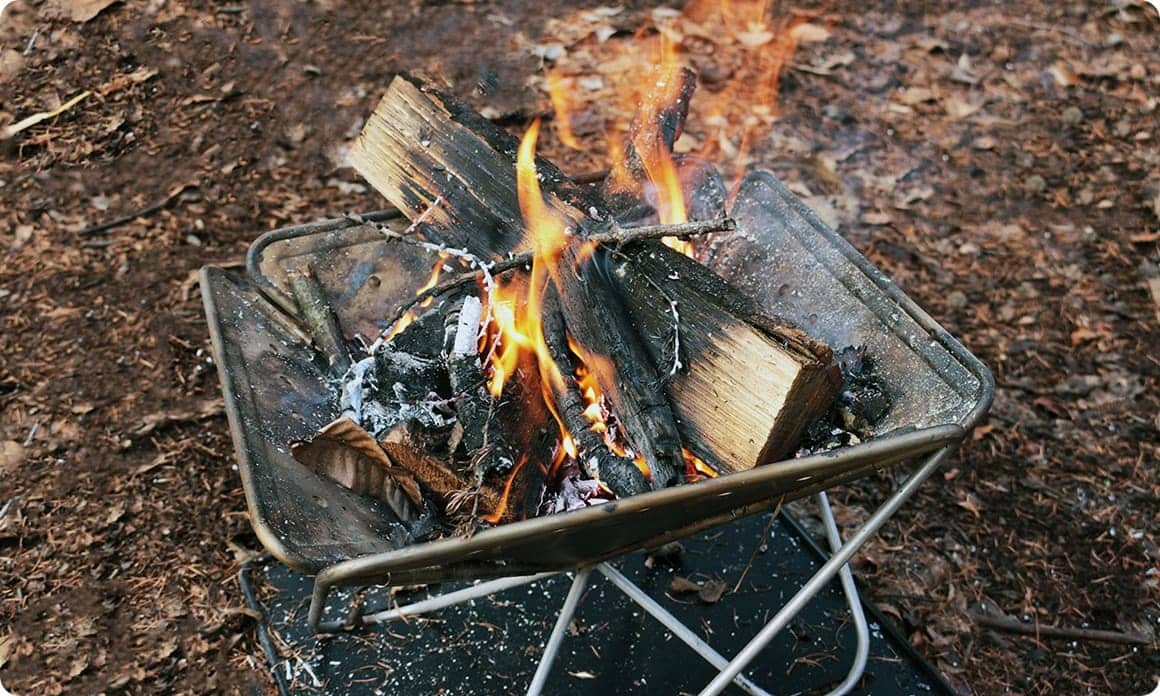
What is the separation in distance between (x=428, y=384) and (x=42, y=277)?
2.32 meters

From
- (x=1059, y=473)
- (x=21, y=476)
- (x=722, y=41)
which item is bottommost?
(x=21, y=476)

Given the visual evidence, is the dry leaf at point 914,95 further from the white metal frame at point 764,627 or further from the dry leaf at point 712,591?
the dry leaf at point 712,591

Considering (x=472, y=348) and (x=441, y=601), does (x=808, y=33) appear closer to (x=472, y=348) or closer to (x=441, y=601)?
(x=472, y=348)

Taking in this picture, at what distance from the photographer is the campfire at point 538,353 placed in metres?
1.97

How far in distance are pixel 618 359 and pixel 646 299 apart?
0.50 ft

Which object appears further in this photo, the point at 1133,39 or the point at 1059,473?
the point at 1133,39

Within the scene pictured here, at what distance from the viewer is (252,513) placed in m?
1.69

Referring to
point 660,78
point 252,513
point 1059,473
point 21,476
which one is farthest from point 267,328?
point 1059,473

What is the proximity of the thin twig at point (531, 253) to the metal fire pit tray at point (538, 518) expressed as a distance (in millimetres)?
168

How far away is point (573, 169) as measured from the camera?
436 centimetres

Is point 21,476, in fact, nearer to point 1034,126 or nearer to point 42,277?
point 42,277

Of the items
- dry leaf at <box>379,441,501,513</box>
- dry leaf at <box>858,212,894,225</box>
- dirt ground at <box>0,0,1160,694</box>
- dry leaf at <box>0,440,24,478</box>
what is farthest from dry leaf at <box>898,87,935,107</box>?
dry leaf at <box>0,440,24,478</box>

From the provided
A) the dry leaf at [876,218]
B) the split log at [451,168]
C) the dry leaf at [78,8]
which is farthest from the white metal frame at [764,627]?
the dry leaf at [78,8]

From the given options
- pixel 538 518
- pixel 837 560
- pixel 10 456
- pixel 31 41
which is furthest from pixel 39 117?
pixel 837 560
